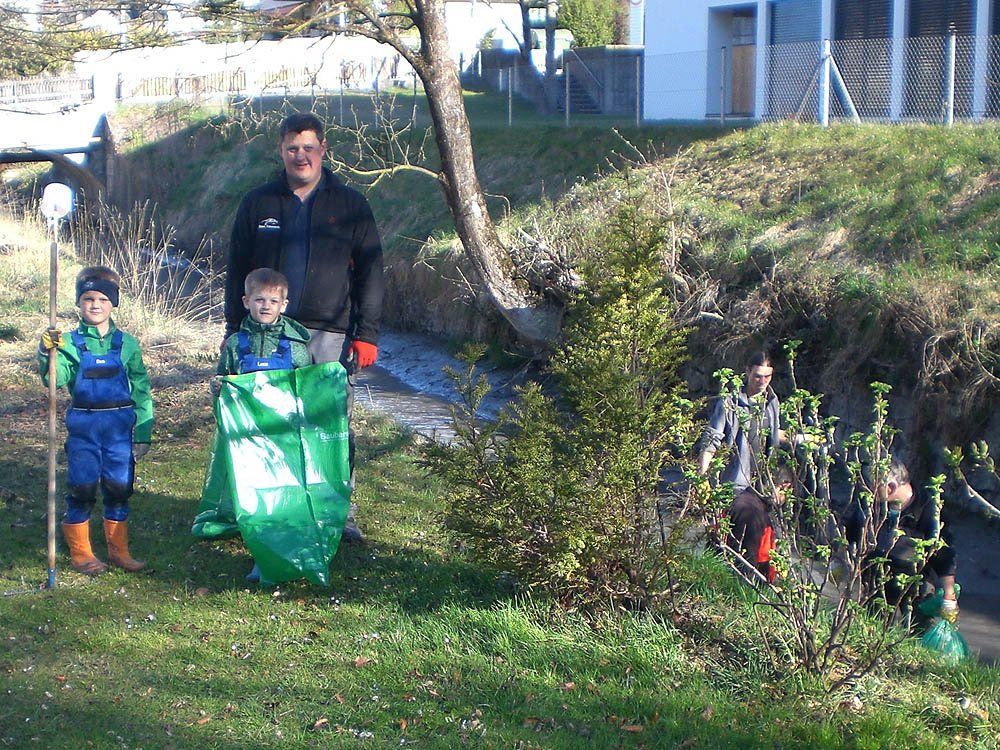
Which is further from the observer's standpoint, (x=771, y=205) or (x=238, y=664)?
(x=771, y=205)

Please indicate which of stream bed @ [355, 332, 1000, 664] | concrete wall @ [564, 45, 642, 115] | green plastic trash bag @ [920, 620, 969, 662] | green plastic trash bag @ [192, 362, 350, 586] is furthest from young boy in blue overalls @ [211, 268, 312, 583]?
concrete wall @ [564, 45, 642, 115]

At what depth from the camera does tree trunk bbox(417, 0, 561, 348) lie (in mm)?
11117

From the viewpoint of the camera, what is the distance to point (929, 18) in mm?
20672

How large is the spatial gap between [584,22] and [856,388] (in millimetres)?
31480

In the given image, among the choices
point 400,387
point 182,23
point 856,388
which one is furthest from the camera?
point 400,387

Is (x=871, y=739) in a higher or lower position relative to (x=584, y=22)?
lower

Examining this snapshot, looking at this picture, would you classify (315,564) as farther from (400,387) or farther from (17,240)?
(17,240)

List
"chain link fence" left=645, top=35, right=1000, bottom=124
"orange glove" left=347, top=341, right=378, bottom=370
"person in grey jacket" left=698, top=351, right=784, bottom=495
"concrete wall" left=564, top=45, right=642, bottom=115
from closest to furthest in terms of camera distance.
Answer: "person in grey jacket" left=698, top=351, right=784, bottom=495
"orange glove" left=347, top=341, right=378, bottom=370
"chain link fence" left=645, top=35, right=1000, bottom=124
"concrete wall" left=564, top=45, right=642, bottom=115

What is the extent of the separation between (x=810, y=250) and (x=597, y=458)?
8.55 metres

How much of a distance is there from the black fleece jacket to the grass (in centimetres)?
128

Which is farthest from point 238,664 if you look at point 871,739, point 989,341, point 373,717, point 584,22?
point 584,22

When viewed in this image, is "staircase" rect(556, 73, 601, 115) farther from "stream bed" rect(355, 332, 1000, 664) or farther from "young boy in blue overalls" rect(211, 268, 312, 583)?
"young boy in blue overalls" rect(211, 268, 312, 583)

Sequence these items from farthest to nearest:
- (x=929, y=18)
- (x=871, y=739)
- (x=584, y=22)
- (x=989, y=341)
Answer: (x=584, y=22)
(x=929, y=18)
(x=989, y=341)
(x=871, y=739)

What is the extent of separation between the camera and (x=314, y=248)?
18.8 feet
